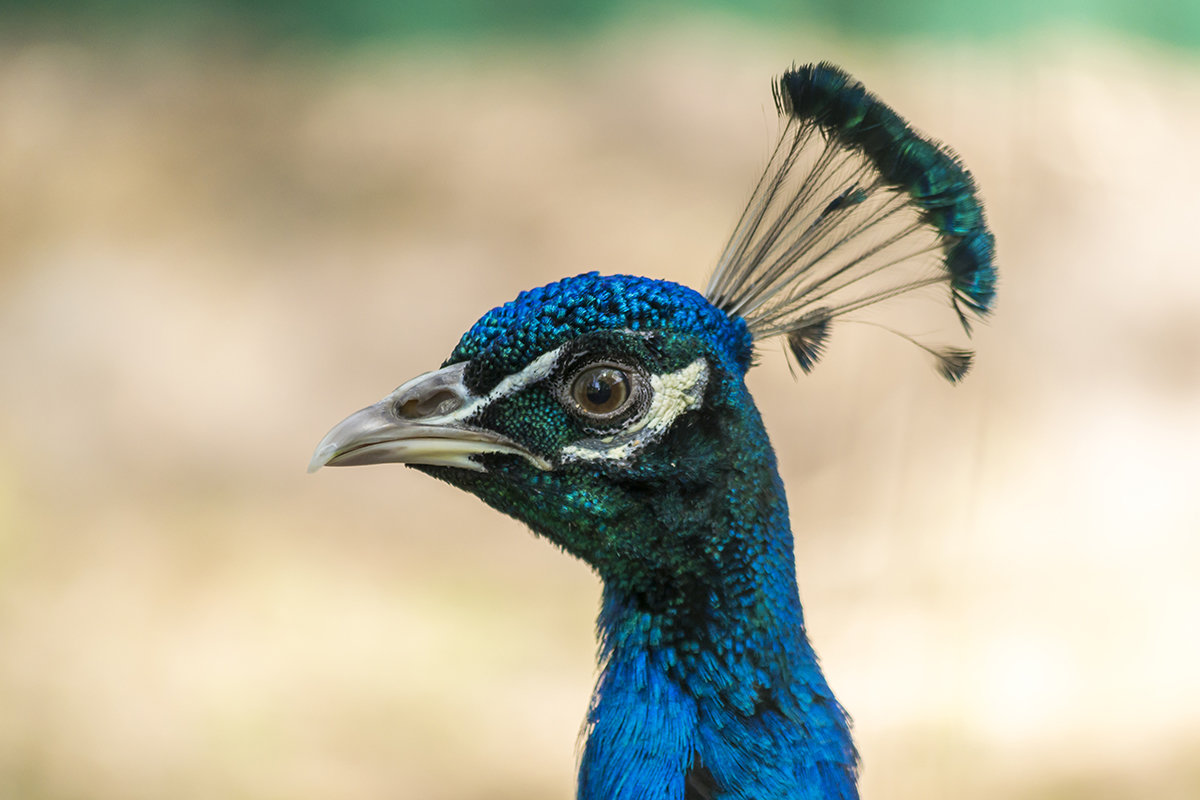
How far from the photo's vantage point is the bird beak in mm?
1016

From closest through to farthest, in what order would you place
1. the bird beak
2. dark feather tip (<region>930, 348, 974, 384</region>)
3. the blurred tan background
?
the bird beak
dark feather tip (<region>930, 348, 974, 384</region>)
the blurred tan background

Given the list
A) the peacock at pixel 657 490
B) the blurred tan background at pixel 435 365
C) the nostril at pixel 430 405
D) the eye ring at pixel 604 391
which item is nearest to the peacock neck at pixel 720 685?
the peacock at pixel 657 490

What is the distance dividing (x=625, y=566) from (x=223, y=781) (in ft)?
6.25

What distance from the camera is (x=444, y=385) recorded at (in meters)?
1.04

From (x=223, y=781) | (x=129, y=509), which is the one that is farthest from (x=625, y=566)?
(x=129, y=509)

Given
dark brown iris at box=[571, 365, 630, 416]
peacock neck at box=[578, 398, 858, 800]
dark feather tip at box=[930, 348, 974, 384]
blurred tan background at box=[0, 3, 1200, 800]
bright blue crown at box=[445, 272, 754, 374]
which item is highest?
blurred tan background at box=[0, 3, 1200, 800]

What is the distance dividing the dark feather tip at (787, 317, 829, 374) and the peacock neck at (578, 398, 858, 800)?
8.1 inches

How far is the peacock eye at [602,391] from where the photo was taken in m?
1.02

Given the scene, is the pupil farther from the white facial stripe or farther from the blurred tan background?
the blurred tan background

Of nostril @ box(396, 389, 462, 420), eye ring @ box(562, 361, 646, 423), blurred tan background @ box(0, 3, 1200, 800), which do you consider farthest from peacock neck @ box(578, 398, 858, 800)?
blurred tan background @ box(0, 3, 1200, 800)

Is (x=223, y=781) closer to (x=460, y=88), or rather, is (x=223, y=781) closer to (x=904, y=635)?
(x=904, y=635)

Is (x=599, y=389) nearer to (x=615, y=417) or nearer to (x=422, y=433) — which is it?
(x=615, y=417)

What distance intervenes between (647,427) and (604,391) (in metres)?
0.05

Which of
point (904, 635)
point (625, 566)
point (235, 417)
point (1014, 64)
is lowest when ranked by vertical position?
point (625, 566)
